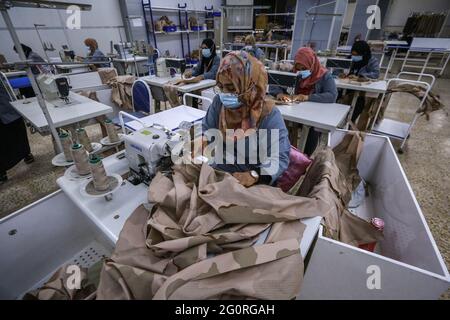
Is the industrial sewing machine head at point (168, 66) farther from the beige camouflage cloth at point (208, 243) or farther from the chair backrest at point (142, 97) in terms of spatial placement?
the beige camouflage cloth at point (208, 243)

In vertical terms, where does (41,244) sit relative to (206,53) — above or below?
below

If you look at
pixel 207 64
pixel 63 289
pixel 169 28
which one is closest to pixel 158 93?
pixel 207 64

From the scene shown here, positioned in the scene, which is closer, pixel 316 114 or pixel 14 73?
pixel 316 114

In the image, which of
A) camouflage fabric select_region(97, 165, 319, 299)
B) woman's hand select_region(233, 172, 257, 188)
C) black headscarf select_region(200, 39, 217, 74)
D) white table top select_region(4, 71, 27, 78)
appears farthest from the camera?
white table top select_region(4, 71, 27, 78)

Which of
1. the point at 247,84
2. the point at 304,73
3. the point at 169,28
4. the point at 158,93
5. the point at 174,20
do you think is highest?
the point at 174,20

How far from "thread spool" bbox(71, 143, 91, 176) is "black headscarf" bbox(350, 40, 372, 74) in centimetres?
360

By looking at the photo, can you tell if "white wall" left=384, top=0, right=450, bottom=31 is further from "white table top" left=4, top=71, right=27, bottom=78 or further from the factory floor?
"white table top" left=4, top=71, right=27, bottom=78

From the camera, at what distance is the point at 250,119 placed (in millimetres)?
1310

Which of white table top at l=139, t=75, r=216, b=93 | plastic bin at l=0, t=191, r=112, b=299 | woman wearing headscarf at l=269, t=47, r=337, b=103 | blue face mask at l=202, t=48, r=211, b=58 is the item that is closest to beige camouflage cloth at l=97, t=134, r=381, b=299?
plastic bin at l=0, t=191, r=112, b=299

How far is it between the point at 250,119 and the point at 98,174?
0.84 m

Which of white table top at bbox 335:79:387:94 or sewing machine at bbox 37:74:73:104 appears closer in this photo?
sewing machine at bbox 37:74:73:104

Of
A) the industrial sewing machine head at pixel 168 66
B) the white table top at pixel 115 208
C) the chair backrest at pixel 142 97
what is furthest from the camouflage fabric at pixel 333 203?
the industrial sewing machine head at pixel 168 66

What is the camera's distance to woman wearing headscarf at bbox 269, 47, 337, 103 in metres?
2.27

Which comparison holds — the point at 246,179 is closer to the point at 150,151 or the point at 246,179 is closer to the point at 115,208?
the point at 150,151
